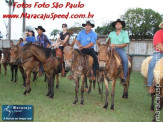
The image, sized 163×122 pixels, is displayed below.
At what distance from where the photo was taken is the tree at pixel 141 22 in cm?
5416

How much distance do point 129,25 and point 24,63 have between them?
170 feet

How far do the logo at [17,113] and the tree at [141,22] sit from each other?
50.7 m

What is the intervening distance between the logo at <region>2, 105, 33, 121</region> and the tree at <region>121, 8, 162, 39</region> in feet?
166

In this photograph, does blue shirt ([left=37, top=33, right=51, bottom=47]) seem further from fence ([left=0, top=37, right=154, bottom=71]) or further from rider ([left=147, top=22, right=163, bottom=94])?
fence ([left=0, top=37, right=154, bottom=71])

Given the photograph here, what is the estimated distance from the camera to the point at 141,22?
56.9 m

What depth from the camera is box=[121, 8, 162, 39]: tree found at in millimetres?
54156

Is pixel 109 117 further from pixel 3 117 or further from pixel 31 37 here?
pixel 31 37

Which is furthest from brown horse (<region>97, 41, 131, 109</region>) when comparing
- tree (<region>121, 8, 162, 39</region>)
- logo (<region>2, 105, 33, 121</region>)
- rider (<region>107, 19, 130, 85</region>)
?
tree (<region>121, 8, 162, 39</region>)

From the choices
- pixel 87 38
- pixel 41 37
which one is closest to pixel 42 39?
pixel 41 37

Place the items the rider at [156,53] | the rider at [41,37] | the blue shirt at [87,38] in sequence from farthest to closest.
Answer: the rider at [41,37] < the blue shirt at [87,38] < the rider at [156,53]

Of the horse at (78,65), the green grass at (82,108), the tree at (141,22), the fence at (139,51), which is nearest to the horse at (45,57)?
the green grass at (82,108)

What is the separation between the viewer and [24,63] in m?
8.55

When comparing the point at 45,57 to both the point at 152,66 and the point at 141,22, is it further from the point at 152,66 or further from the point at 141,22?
the point at 141,22

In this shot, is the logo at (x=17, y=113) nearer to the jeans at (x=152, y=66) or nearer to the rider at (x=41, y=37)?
the jeans at (x=152, y=66)
